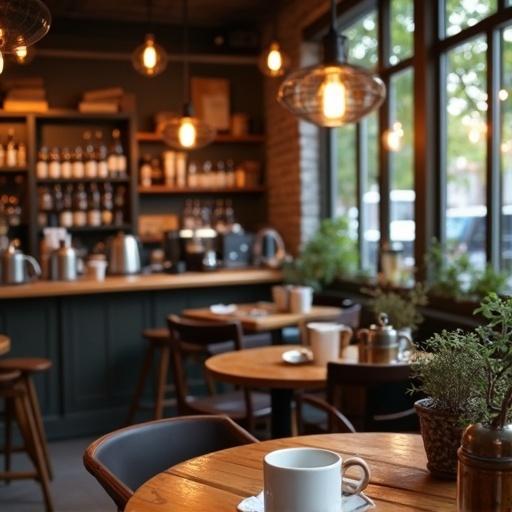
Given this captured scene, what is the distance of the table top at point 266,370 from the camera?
2791 mm

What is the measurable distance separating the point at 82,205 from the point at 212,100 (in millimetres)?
1598

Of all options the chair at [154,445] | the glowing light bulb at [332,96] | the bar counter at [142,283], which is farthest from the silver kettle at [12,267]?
the chair at [154,445]

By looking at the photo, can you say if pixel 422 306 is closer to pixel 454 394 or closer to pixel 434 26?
pixel 434 26

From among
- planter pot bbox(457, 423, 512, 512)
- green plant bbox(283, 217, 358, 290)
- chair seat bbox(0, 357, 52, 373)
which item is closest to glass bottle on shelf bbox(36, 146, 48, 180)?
green plant bbox(283, 217, 358, 290)

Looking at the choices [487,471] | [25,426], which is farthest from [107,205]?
[487,471]

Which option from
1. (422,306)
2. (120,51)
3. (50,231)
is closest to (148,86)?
(120,51)

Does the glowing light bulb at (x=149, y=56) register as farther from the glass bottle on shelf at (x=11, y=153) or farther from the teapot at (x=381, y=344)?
the teapot at (x=381, y=344)

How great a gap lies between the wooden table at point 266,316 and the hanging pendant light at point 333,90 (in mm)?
1398

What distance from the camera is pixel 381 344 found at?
287 cm

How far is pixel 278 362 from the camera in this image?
3.10 m

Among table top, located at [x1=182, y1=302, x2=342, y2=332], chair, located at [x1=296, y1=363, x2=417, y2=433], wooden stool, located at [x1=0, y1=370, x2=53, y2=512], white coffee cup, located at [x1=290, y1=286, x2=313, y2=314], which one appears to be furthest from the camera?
white coffee cup, located at [x1=290, y1=286, x2=313, y2=314]

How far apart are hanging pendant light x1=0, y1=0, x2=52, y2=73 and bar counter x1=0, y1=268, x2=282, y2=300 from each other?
8.45 feet

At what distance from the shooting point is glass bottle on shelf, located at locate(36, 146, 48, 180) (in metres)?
6.56

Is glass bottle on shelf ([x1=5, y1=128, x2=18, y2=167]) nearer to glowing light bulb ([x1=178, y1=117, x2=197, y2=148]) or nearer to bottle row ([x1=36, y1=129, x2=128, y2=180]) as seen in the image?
bottle row ([x1=36, y1=129, x2=128, y2=180])
